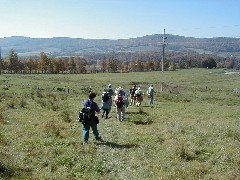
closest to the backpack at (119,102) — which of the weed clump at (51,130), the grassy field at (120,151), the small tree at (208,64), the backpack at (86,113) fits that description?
the grassy field at (120,151)

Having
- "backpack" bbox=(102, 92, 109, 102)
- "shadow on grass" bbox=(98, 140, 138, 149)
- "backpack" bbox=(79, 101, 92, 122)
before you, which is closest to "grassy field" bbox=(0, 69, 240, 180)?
"shadow on grass" bbox=(98, 140, 138, 149)

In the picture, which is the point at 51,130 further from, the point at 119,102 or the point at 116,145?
the point at 119,102

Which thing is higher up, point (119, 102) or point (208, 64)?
point (119, 102)

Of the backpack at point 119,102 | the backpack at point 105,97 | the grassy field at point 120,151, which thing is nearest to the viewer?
the grassy field at point 120,151

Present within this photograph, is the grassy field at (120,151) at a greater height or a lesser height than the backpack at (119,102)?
lesser

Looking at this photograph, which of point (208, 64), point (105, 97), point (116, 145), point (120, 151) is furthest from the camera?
point (208, 64)

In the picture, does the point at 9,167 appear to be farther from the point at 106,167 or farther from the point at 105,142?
the point at 105,142

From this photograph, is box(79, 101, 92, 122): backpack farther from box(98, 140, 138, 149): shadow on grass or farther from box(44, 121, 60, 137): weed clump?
box(44, 121, 60, 137): weed clump

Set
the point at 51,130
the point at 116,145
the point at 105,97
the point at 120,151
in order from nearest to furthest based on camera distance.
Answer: the point at 120,151 → the point at 116,145 → the point at 51,130 → the point at 105,97

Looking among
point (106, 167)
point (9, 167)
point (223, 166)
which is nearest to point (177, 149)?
point (223, 166)

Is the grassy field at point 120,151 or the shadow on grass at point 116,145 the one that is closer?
the grassy field at point 120,151

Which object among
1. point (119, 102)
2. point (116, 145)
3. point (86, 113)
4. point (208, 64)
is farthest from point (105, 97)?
point (208, 64)

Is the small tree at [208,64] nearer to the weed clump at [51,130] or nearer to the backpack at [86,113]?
the weed clump at [51,130]

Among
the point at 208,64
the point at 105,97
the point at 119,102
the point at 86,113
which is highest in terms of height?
the point at 86,113
